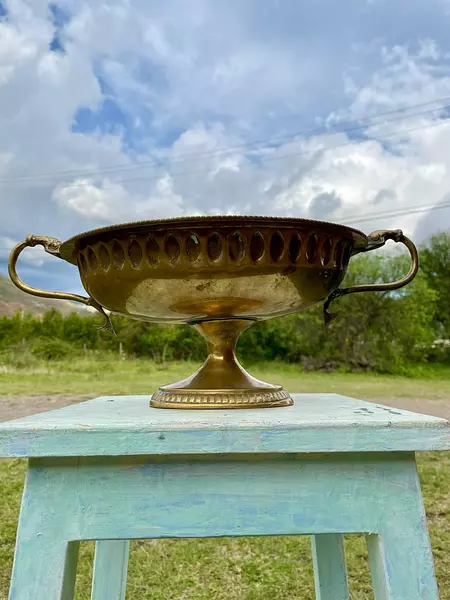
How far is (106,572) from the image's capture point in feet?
2.69

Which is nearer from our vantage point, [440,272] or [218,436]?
[218,436]

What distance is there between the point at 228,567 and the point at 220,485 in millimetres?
931

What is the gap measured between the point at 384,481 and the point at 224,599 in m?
0.80

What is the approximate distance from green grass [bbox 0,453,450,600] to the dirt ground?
A: 1783 mm

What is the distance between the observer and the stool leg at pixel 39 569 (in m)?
0.42

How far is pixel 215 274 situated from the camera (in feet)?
1.65

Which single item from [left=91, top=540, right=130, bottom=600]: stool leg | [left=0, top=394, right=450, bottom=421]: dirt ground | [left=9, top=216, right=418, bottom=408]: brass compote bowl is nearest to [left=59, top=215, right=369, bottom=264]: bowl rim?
[left=9, top=216, right=418, bottom=408]: brass compote bowl

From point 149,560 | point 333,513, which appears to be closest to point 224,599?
point 149,560

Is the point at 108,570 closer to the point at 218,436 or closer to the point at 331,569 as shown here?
the point at 331,569

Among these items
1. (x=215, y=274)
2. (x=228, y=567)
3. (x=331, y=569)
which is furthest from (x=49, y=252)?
(x=228, y=567)

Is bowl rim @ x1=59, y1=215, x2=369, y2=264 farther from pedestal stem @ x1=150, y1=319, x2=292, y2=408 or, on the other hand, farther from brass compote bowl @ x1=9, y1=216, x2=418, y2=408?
pedestal stem @ x1=150, y1=319, x2=292, y2=408

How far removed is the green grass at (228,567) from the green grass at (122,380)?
218 centimetres

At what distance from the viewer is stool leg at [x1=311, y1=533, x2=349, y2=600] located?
0.81 m

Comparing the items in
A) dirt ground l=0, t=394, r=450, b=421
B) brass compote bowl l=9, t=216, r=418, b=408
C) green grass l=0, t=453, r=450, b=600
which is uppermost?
dirt ground l=0, t=394, r=450, b=421
